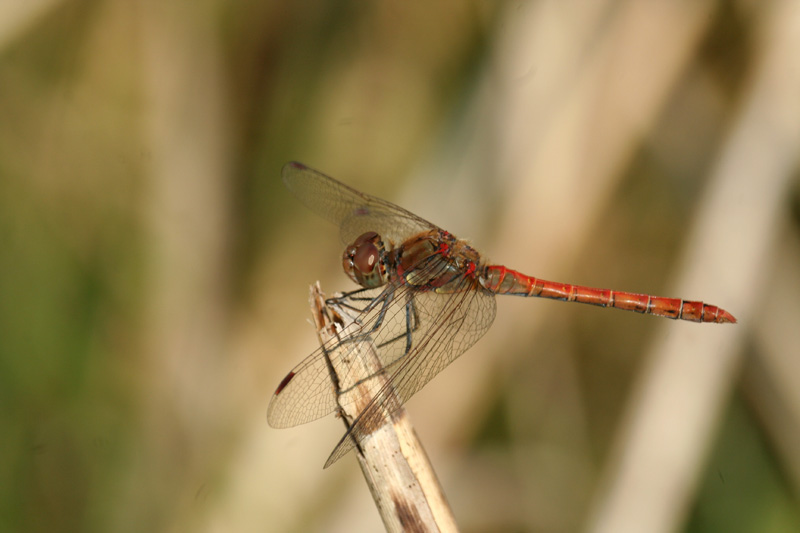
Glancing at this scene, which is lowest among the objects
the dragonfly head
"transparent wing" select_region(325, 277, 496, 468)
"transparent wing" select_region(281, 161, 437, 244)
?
"transparent wing" select_region(325, 277, 496, 468)

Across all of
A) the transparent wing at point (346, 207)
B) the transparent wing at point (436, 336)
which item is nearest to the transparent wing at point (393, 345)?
the transparent wing at point (436, 336)

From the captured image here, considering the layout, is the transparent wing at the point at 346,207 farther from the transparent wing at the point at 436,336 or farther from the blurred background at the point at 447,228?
the transparent wing at the point at 436,336

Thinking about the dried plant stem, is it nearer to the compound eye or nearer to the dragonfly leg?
the dragonfly leg

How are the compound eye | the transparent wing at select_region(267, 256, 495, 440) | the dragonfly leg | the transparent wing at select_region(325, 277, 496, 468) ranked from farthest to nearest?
1. the compound eye
2. the dragonfly leg
3. the transparent wing at select_region(325, 277, 496, 468)
4. the transparent wing at select_region(267, 256, 495, 440)

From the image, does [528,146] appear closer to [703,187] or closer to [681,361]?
[703,187]

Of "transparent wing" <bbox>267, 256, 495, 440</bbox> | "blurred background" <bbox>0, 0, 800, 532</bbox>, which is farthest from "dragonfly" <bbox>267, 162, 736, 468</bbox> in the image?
"blurred background" <bbox>0, 0, 800, 532</bbox>

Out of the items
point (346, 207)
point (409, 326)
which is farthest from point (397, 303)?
point (346, 207)

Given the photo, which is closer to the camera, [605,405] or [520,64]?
[520,64]

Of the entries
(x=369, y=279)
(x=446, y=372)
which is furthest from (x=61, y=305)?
(x=446, y=372)

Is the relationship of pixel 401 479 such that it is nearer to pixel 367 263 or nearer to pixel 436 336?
pixel 436 336
